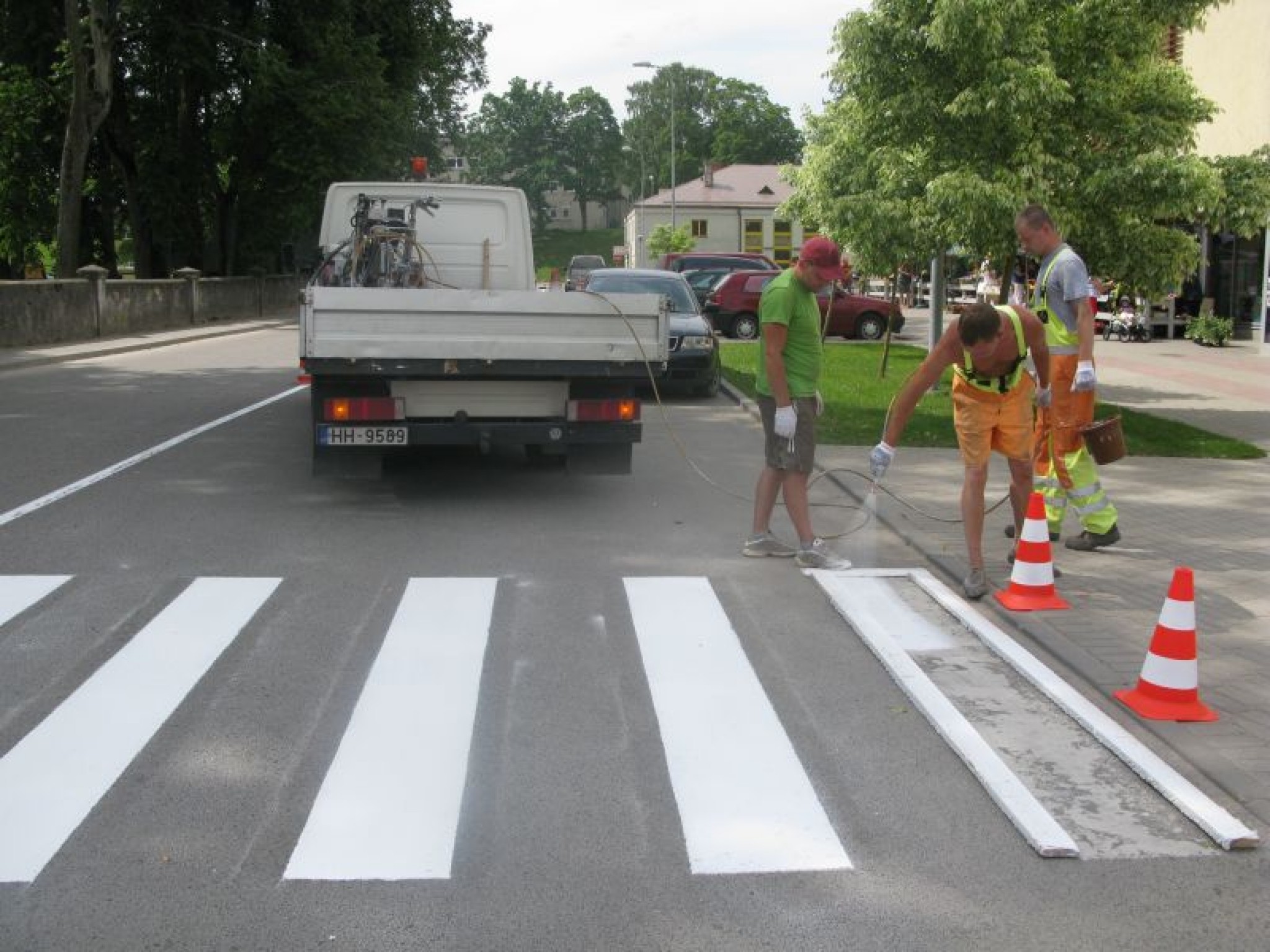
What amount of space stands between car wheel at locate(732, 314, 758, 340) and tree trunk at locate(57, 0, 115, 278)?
1450cm

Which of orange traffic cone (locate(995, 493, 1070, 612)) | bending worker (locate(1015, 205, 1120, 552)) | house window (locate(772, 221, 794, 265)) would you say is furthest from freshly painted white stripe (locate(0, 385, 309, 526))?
house window (locate(772, 221, 794, 265))

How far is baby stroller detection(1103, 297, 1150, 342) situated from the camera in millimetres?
30906

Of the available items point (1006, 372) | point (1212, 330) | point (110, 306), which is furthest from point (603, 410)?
point (1212, 330)

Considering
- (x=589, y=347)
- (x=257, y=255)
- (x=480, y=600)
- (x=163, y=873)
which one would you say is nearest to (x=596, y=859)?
(x=163, y=873)

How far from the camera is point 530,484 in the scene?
10.7 meters

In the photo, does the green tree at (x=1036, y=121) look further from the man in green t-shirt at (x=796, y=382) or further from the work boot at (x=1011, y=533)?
the man in green t-shirt at (x=796, y=382)

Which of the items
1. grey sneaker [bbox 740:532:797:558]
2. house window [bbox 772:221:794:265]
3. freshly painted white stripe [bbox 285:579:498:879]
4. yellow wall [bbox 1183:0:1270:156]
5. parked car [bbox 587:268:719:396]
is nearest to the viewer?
freshly painted white stripe [bbox 285:579:498:879]

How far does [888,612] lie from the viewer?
695 centimetres

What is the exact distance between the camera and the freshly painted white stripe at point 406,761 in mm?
3977

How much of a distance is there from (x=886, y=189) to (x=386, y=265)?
6.13 m

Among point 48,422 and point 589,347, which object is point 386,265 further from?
point 48,422

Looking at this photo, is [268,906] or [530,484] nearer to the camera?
[268,906]

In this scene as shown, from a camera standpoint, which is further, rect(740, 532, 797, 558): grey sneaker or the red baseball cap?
rect(740, 532, 797, 558): grey sneaker

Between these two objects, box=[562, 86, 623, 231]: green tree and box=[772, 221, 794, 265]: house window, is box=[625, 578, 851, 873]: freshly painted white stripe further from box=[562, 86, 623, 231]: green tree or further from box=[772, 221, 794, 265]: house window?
box=[562, 86, 623, 231]: green tree
